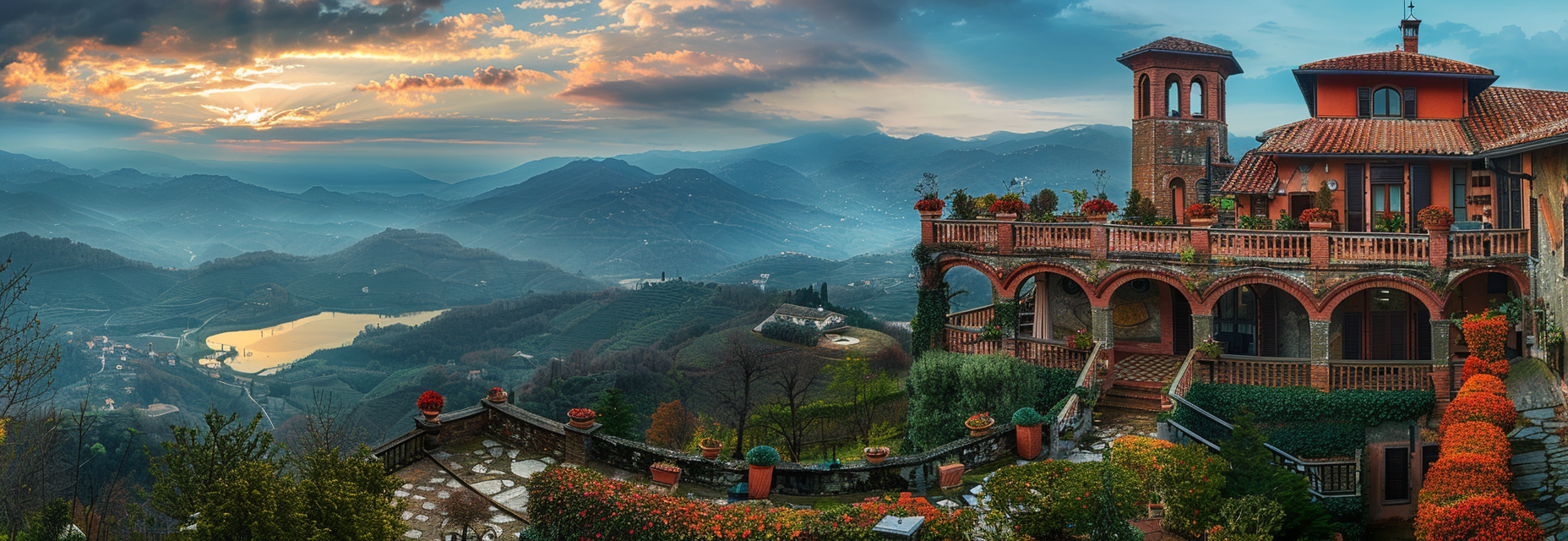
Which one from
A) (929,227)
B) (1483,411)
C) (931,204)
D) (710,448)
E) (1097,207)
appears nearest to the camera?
(1483,411)

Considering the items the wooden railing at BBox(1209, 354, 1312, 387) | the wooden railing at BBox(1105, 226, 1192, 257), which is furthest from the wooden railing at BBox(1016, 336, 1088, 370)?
the wooden railing at BBox(1209, 354, 1312, 387)

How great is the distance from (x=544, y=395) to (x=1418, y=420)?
83.8 meters

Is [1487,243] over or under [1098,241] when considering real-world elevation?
under

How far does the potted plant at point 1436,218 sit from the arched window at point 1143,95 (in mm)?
13738

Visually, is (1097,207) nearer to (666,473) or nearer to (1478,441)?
(1478,441)

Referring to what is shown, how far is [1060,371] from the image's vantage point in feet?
81.7

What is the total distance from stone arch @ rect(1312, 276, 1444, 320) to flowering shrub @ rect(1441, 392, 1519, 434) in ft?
13.5

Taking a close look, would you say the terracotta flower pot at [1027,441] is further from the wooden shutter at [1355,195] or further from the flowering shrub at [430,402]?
the wooden shutter at [1355,195]

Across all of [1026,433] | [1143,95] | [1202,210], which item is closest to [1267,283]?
[1202,210]

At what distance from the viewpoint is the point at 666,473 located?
1653 cm

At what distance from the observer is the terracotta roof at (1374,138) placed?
24.9 metres

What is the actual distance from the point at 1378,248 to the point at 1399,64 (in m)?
7.46

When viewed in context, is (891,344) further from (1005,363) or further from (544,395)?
(1005,363)

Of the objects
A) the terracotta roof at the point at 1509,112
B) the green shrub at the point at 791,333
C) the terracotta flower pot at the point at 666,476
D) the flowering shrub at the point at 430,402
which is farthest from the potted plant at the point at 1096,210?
the green shrub at the point at 791,333
